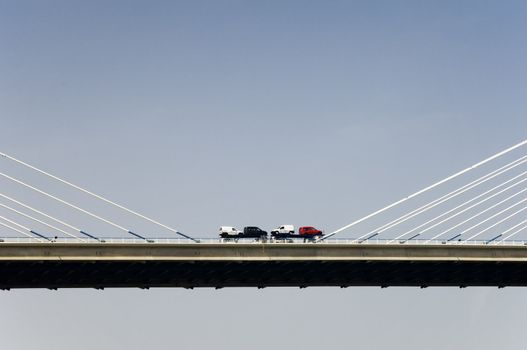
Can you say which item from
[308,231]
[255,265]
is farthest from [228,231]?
[308,231]

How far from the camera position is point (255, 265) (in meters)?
123

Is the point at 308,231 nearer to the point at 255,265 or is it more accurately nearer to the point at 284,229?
the point at 284,229

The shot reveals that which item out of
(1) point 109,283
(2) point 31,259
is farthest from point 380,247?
(2) point 31,259

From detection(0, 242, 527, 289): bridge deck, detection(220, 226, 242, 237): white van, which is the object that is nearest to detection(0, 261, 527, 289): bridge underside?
detection(0, 242, 527, 289): bridge deck

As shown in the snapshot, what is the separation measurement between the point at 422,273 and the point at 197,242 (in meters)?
26.1

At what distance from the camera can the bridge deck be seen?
117m

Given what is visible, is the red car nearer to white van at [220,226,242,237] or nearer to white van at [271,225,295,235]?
white van at [271,225,295,235]

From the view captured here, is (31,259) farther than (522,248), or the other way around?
(522,248)

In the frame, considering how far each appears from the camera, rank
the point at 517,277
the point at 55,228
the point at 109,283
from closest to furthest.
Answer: the point at 55,228
the point at 109,283
the point at 517,277

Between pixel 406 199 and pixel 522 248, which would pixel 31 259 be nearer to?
pixel 406 199

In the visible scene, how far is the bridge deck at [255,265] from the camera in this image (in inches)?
4601

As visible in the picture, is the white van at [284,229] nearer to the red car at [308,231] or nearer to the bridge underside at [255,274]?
the red car at [308,231]

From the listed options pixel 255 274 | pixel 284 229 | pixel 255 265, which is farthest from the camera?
pixel 284 229

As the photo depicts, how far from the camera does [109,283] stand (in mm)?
121688
